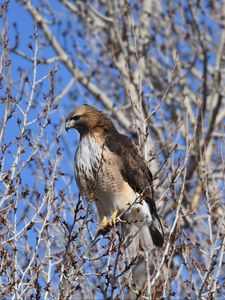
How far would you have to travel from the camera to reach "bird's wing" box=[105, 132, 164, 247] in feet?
22.3

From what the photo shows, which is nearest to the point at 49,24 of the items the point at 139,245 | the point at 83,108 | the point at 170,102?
the point at 170,102

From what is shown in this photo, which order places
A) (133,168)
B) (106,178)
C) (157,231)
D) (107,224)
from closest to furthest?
1. (107,224)
2. (106,178)
3. (133,168)
4. (157,231)

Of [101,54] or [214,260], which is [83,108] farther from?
[101,54]

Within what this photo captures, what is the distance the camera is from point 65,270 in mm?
4605

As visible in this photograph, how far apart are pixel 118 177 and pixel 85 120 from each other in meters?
0.66

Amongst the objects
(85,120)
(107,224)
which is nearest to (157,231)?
(107,224)

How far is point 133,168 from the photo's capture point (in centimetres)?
684

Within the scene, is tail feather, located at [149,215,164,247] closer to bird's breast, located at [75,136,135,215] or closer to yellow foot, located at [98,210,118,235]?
bird's breast, located at [75,136,135,215]

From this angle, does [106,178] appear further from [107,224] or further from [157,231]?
[157,231]

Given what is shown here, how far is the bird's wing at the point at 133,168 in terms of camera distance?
6789 mm

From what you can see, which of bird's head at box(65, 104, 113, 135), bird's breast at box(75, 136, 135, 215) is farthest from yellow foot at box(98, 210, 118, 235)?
bird's head at box(65, 104, 113, 135)

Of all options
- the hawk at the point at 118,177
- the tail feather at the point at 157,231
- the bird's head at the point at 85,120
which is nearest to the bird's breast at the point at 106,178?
the hawk at the point at 118,177

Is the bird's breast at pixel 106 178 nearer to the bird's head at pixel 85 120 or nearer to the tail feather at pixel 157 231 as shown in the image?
the bird's head at pixel 85 120

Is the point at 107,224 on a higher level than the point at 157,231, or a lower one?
lower
